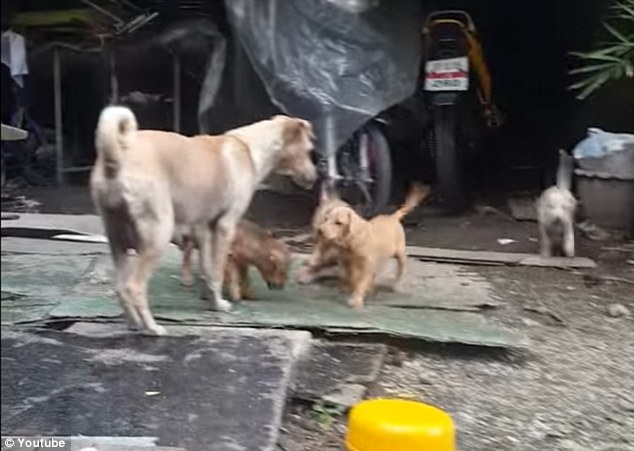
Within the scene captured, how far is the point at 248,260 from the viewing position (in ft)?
9.70

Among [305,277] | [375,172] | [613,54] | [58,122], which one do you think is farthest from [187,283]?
[613,54]

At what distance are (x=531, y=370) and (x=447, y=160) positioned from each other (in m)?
2.00

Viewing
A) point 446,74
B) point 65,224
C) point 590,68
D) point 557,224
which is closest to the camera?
point 65,224

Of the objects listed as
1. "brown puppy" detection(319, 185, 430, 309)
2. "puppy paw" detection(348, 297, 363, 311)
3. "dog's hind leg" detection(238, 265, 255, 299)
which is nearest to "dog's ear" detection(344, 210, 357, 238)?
"brown puppy" detection(319, 185, 430, 309)

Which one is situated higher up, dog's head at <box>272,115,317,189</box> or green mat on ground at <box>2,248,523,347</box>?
dog's head at <box>272,115,317,189</box>

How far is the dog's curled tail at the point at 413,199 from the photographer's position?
11.6 feet

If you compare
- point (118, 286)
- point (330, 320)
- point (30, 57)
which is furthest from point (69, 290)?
point (30, 57)

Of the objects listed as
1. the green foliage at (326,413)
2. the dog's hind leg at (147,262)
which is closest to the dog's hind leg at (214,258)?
the dog's hind leg at (147,262)

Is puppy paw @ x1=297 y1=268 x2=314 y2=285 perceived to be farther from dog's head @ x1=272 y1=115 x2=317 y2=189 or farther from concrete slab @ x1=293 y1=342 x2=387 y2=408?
concrete slab @ x1=293 y1=342 x2=387 y2=408

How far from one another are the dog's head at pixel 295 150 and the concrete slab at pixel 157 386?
2.45 ft

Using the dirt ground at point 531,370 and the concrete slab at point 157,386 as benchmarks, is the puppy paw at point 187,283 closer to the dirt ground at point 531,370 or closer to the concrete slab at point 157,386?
the dirt ground at point 531,370

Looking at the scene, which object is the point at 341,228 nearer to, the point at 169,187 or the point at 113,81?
the point at 169,187

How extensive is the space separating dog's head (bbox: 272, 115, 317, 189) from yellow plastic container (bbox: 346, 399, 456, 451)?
128 centimetres

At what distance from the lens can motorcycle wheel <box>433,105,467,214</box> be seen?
14.4ft
